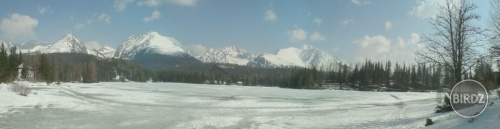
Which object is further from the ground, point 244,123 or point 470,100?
point 470,100

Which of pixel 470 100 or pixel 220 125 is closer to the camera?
pixel 470 100

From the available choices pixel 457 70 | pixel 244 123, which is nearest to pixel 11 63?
pixel 244 123

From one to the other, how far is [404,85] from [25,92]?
144031 mm

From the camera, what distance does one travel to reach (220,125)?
79.2ft

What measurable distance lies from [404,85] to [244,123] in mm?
146950

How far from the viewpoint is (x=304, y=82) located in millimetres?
149000

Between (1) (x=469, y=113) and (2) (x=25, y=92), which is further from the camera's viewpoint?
(2) (x=25, y=92)

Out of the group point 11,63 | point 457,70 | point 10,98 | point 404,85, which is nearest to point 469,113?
point 457,70

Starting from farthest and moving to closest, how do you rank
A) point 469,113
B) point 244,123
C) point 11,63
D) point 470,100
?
1. point 11,63
2. point 244,123
3. point 470,100
4. point 469,113

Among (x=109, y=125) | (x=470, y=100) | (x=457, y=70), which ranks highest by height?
(x=457, y=70)

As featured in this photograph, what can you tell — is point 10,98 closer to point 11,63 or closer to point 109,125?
point 109,125

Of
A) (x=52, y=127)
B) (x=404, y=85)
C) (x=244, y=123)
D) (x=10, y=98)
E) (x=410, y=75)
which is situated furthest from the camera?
(x=410, y=75)

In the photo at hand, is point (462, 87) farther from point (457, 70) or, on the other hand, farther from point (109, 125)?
point (109, 125)

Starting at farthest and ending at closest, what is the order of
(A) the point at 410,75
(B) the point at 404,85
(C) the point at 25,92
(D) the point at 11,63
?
(A) the point at 410,75
(B) the point at 404,85
(D) the point at 11,63
(C) the point at 25,92
